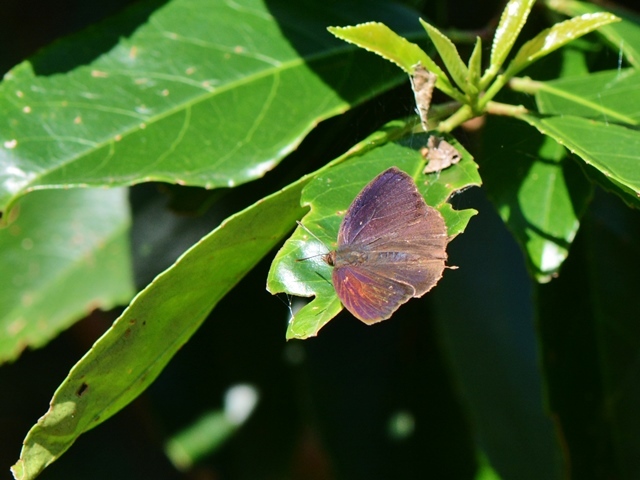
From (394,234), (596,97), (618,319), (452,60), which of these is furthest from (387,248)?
(618,319)

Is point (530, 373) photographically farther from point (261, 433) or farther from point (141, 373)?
point (141, 373)

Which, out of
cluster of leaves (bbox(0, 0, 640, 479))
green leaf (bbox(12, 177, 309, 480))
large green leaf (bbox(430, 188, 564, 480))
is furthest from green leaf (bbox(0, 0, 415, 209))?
large green leaf (bbox(430, 188, 564, 480))

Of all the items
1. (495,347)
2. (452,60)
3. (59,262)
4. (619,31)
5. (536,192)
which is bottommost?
(495,347)

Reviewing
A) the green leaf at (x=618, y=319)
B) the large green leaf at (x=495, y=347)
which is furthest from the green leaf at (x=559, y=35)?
the green leaf at (x=618, y=319)

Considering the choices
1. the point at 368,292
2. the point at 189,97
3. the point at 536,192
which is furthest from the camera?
the point at 189,97

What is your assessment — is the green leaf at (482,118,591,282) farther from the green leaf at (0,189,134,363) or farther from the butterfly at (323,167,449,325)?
the green leaf at (0,189,134,363)

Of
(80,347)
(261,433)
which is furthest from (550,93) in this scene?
(80,347)

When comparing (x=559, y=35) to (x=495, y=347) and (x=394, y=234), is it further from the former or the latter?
(x=495, y=347)
